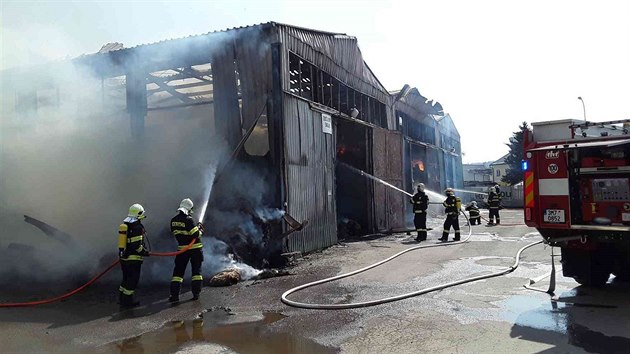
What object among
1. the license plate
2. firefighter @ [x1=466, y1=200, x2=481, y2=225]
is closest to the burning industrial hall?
the license plate

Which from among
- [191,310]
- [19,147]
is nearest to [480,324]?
[191,310]

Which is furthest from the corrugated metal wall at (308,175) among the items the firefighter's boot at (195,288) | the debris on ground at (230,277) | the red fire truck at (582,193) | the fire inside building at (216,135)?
the red fire truck at (582,193)

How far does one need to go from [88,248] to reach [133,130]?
3.73 metres

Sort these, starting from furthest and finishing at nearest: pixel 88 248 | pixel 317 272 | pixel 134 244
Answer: pixel 88 248, pixel 317 272, pixel 134 244

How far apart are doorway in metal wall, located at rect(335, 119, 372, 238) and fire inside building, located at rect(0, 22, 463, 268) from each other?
35 mm

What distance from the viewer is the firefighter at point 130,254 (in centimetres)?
633

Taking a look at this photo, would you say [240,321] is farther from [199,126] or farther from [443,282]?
[199,126]

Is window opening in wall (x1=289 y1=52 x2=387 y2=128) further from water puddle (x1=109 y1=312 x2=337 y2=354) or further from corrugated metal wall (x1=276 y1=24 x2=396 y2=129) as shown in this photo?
water puddle (x1=109 y1=312 x2=337 y2=354)

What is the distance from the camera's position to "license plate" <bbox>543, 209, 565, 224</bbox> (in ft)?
18.5

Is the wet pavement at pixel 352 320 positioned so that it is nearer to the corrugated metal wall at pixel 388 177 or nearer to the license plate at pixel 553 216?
the license plate at pixel 553 216

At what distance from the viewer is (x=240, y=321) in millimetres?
5355

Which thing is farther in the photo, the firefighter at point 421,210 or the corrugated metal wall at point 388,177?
the corrugated metal wall at point 388,177

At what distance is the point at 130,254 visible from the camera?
6480 millimetres

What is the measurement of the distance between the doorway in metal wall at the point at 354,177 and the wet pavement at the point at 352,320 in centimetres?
647
